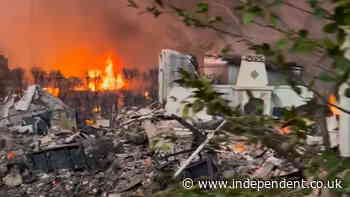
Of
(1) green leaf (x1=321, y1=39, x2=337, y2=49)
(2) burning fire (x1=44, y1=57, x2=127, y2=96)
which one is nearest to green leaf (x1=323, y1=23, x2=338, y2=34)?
(1) green leaf (x1=321, y1=39, x2=337, y2=49)

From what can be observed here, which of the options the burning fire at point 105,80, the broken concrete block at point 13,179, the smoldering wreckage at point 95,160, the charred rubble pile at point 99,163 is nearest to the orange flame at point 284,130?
the smoldering wreckage at point 95,160

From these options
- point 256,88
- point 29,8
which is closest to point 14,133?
point 256,88

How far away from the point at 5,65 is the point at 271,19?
13095 mm

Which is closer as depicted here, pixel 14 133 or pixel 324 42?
pixel 324 42

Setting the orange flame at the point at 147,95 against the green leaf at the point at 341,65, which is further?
the orange flame at the point at 147,95

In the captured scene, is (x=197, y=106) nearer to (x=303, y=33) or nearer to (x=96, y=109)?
(x=303, y=33)

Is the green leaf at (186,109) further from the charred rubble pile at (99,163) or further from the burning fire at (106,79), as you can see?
the burning fire at (106,79)

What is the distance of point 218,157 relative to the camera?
21.8ft

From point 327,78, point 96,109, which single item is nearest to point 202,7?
point 327,78

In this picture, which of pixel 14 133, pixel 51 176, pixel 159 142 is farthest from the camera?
pixel 14 133

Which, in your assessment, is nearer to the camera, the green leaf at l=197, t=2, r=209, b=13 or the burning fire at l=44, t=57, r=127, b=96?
the green leaf at l=197, t=2, r=209, b=13

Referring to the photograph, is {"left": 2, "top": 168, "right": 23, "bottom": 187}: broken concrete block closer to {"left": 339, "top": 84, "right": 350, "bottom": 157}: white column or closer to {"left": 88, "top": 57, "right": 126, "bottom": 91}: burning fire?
{"left": 339, "top": 84, "right": 350, "bottom": 157}: white column

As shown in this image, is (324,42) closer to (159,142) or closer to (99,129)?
(159,142)

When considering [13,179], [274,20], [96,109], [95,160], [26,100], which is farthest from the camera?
[96,109]
